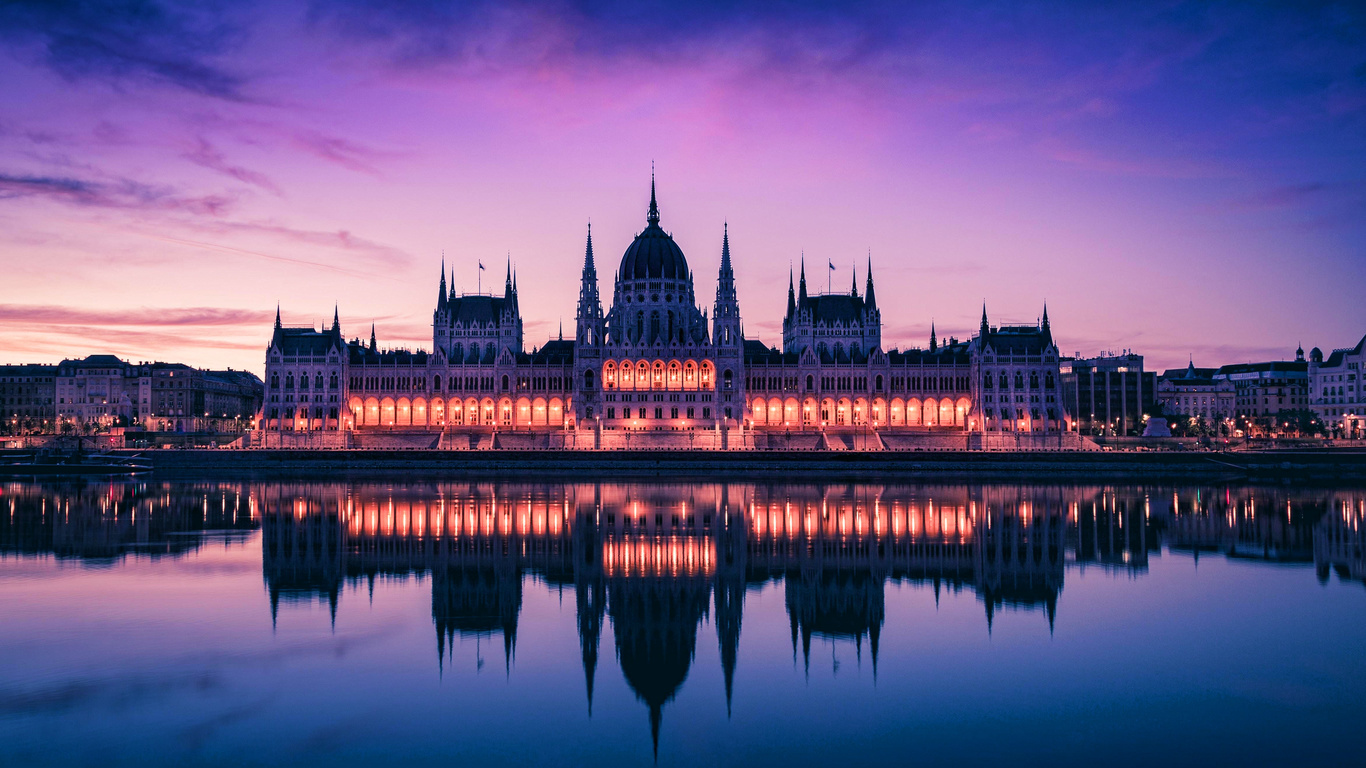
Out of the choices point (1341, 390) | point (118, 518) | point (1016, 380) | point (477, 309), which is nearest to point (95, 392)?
point (477, 309)

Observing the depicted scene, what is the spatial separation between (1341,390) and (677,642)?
5393 inches

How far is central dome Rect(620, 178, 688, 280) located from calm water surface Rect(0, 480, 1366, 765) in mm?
70187

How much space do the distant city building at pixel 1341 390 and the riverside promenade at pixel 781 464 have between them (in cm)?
4740

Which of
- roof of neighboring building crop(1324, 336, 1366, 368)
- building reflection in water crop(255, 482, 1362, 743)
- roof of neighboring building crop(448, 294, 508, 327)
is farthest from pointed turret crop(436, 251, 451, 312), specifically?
roof of neighboring building crop(1324, 336, 1366, 368)

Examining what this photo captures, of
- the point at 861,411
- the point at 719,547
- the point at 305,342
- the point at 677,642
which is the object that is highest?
the point at 305,342

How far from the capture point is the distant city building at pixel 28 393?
142 meters

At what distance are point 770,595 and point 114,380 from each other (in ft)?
482

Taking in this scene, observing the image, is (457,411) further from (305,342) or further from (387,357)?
(305,342)

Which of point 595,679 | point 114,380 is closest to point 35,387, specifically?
point 114,380

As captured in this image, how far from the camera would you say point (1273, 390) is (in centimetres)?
15100

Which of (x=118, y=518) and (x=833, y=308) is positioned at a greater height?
(x=833, y=308)

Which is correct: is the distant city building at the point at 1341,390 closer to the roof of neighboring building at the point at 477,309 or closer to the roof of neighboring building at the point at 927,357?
the roof of neighboring building at the point at 927,357

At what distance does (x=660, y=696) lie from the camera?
1873 cm

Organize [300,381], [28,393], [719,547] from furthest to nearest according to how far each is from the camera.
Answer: [28,393] → [300,381] → [719,547]
